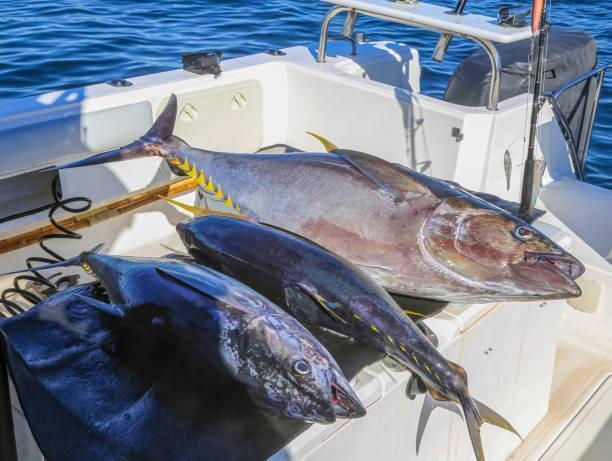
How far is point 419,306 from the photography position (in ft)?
6.73

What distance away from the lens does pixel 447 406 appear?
2090 millimetres

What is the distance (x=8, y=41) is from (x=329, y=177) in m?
6.87

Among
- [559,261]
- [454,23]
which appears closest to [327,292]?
[559,261]

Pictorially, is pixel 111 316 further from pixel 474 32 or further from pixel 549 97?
pixel 549 97

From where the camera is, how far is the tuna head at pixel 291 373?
1.53 m

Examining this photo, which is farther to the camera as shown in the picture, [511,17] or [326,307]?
[511,17]

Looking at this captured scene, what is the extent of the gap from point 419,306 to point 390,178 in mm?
435

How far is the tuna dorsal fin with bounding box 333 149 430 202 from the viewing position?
211 cm

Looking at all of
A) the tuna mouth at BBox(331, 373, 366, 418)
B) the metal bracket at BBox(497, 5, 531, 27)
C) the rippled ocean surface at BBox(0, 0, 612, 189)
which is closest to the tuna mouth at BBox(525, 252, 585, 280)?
the tuna mouth at BBox(331, 373, 366, 418)

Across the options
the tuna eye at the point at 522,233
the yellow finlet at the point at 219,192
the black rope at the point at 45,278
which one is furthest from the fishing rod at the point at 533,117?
the black rope at the point at 45,278

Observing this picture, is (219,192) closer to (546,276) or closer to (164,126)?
(164,126)

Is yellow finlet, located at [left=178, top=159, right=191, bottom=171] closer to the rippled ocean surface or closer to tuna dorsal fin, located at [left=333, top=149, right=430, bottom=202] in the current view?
tuna dorsal fin, located at [left=333, top=149, right=430, bottom=202]

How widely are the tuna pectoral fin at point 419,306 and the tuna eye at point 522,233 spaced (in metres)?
0.31

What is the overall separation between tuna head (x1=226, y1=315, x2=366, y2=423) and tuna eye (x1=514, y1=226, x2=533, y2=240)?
75 centimetres
